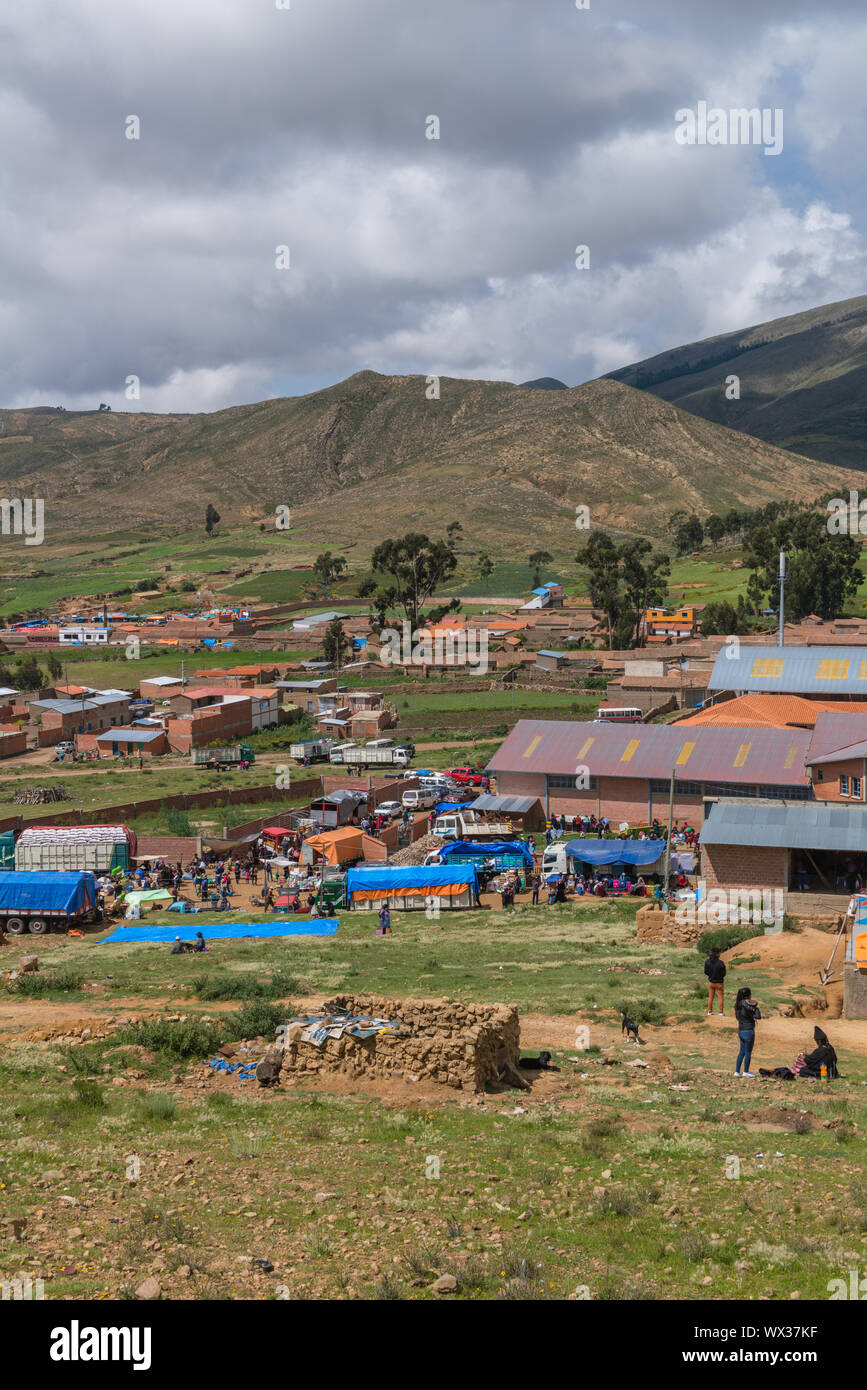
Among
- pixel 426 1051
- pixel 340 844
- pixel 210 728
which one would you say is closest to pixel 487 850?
pixel 340 844

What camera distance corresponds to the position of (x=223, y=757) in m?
66.2

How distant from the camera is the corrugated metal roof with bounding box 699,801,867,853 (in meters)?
29.8

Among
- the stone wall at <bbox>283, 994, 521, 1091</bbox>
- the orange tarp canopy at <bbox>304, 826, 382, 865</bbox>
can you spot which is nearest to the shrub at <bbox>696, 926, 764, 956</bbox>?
the stone wall at <bbox>283, 994, 521, 1091</bbox>

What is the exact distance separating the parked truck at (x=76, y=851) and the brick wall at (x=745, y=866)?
21.1 meters

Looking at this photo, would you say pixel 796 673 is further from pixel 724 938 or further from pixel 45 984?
pixel 45 984

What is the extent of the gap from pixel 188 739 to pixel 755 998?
5549 centimetres

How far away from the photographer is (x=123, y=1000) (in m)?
19.9

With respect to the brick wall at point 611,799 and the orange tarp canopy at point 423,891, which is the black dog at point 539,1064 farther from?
the brick wall at point 611,799

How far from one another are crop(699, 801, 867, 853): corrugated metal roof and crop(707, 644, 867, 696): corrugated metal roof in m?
25.2

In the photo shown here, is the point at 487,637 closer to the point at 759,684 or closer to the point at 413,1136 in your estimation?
the point at 759,684

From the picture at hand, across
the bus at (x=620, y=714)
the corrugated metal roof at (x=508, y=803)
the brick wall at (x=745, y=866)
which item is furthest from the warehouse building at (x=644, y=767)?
the bus at (x=620, y=714)

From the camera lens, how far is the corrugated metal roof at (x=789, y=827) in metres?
29.8

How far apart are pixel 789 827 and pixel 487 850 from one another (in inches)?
429

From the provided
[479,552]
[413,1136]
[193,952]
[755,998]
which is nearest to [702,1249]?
[413,1136]
